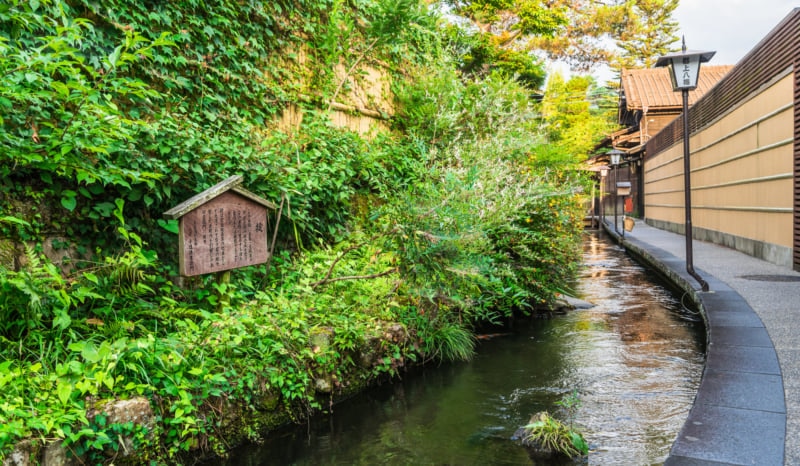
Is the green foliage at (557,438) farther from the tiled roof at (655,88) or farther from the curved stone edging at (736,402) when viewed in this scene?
the tiled roof at (655,88)

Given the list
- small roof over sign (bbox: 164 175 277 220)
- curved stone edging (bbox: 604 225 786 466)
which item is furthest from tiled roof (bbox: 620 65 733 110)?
small roof over sign (bbox: 164 175 277 220)

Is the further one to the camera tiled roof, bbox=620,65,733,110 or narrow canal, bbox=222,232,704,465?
tiled roof, bbox=620,65,733,110

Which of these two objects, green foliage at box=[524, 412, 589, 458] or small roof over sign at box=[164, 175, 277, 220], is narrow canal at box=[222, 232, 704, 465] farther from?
small roof over sign at box=[164, 175, 277, 220]

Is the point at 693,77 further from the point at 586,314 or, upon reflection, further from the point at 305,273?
the point at 305,273

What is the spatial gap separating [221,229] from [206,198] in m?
0.31

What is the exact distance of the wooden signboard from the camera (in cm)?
402

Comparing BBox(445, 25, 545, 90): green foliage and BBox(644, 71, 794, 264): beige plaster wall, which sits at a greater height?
BBox(445, 25, 545, 90): green foliage

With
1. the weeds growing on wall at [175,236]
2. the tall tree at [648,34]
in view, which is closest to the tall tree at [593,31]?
the tall tree at [648,34]

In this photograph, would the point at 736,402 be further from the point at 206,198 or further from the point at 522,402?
the point at 206,198

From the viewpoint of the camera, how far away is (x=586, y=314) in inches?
322

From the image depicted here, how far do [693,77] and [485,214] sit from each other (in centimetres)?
463

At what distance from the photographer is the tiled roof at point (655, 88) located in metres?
26.9

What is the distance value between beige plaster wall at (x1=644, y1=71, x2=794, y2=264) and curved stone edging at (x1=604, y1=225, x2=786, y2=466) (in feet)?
16.4

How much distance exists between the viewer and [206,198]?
4.12 meters
